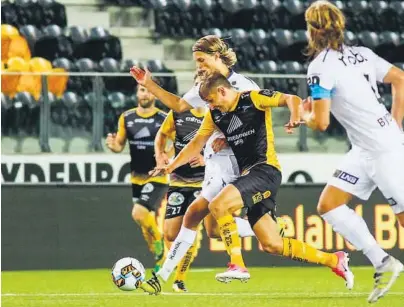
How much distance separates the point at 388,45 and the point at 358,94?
35.5 ft

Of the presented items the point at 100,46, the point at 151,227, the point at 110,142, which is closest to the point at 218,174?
the point at 110,142

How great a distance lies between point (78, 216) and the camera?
43.7 feet

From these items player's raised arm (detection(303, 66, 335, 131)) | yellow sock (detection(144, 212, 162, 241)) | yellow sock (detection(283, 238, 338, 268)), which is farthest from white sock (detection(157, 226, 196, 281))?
yellow sock (detection(144, 212, 162, 241))

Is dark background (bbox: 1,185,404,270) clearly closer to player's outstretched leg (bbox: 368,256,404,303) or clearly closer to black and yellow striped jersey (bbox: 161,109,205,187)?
black and yellow striped jersey (bbox: 161,109,205,187)

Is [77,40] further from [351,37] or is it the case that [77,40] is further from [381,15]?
[381,15]

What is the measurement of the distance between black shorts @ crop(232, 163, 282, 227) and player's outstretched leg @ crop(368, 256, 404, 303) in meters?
1.08

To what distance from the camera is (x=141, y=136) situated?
12.7 meters

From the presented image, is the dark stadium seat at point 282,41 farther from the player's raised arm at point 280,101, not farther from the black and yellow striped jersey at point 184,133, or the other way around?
the player's raised arm at point 280,101

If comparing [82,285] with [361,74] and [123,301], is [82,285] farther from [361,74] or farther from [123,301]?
[361,74]

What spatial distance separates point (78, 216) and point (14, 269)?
0.88m

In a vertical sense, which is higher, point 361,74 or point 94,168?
point 361,74

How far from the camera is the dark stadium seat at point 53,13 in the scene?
696 inches

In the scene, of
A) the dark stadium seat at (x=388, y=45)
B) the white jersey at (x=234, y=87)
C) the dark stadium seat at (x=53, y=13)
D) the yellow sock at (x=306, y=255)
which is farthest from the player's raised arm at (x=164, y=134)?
the dark stadium seat at (x=388, y=45)

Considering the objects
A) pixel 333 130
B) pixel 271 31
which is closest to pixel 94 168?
pixel 333 130
